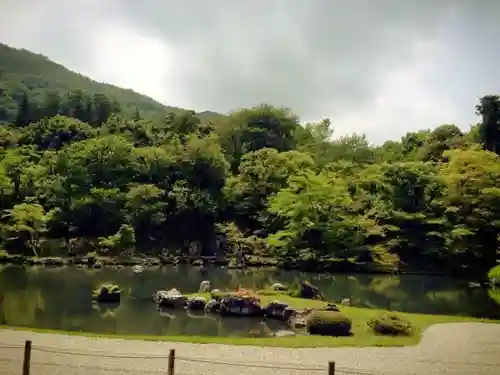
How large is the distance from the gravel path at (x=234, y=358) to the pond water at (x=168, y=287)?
158 inches

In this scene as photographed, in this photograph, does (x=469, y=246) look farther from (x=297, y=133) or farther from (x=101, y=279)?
(x=297, y=133)

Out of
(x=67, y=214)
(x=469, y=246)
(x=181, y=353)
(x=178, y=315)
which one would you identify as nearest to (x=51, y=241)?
(x=67, y=214)

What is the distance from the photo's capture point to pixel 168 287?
31.0 meters

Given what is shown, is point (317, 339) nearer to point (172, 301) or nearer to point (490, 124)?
point (172, 301)

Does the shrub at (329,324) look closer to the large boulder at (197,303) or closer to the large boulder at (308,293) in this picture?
the large boulder at (197,303)

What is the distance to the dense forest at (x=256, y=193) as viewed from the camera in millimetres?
43781

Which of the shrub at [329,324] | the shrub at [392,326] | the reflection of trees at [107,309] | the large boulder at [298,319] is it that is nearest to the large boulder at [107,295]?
the reflection of trees at [107,309]

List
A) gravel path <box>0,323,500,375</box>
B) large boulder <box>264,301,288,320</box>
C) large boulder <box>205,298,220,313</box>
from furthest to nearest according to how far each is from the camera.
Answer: large boulder <box>205,298,220,313</box> < large boulder <box>264,301,288,320</box> < gravel path <box>0,323,500,375</box>

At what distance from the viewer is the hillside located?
477 feet

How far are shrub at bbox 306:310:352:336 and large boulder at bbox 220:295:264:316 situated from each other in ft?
14.5

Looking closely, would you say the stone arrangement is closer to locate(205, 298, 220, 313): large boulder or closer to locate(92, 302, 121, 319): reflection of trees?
locate(205, 298, 220, 313): large boulder

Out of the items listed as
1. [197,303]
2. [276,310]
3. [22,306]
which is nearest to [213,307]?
[197,303]

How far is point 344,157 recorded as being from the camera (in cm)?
6831

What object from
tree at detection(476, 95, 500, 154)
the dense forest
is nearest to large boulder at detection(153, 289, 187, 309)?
the dense forest
